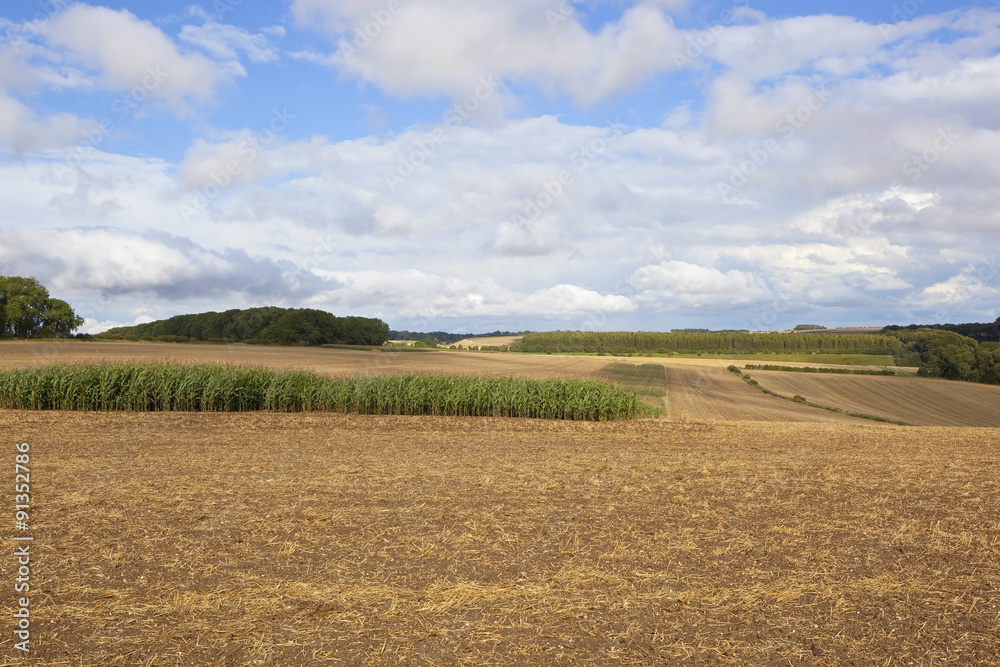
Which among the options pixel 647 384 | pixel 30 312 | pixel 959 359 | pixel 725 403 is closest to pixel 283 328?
pixel 30 312

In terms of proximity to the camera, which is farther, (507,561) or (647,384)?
(647,384)

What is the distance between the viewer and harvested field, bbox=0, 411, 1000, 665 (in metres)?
5.00

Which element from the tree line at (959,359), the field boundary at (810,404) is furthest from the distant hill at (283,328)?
A: the tree line at (959,359)

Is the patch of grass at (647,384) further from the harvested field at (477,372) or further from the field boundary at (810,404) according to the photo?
the field boundary at (810,404)

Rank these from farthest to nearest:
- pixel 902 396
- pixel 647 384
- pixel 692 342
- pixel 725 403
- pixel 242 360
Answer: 1. pixel 692 342
2. pixel 902 396
3. pixel 647 384
4. pixel 242 360
5. pixel 725 403

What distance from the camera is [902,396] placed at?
49.2 m

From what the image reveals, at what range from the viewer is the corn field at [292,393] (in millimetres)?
21391

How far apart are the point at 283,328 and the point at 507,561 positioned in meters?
76.9

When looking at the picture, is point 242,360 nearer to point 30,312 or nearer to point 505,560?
point 30,312

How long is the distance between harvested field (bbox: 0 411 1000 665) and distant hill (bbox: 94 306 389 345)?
68052 millimetres

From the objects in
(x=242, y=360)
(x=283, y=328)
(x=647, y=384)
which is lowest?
(x=647, y=384)

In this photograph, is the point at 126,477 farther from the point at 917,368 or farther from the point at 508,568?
the point at 917,368

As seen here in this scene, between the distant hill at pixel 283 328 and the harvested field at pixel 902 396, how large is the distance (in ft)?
163

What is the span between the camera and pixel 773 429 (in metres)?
20.0
